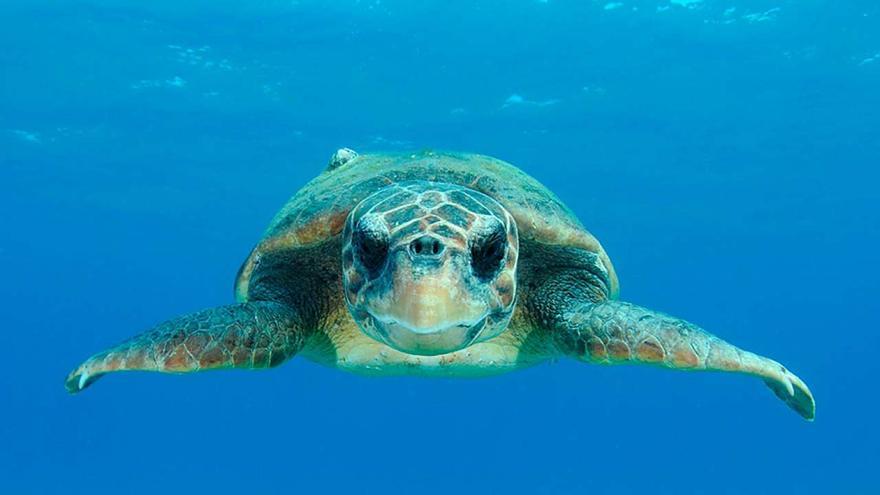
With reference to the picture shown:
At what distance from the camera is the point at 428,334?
10.7 feet

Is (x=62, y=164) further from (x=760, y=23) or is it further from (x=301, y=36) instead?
(x=760, y=23)

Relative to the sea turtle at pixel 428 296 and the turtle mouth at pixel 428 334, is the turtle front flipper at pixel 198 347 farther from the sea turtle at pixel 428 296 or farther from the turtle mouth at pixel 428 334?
the turtle mouth at pixel 428 334

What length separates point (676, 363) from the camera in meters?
3.75

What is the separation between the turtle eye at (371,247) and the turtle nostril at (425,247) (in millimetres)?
247

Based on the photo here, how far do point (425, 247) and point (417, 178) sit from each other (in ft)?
6.81

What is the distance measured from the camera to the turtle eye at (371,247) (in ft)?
11.3

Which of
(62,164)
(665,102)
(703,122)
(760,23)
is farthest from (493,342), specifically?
(62,164)

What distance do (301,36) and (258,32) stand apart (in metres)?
1.42

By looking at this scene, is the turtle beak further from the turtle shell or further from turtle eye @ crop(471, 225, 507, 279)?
the turtle shell

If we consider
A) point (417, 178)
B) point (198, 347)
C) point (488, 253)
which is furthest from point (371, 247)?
point (417, 178)

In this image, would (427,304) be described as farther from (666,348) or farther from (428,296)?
(666,348)

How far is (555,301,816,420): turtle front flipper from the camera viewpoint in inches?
145

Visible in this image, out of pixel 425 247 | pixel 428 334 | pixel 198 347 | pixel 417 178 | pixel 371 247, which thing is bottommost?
pixel 198 347

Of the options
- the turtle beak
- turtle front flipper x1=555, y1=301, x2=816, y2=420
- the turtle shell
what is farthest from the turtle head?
the turtle shell
